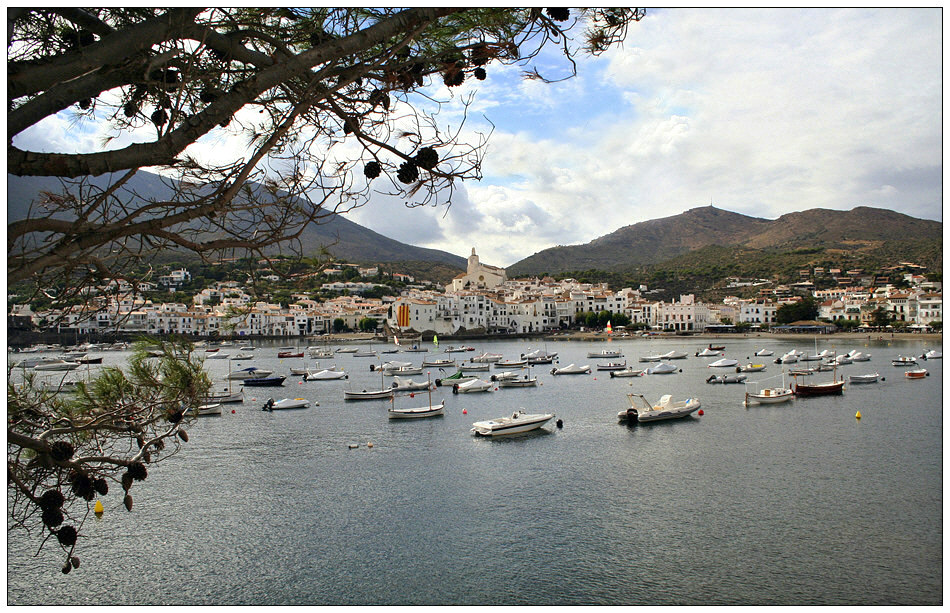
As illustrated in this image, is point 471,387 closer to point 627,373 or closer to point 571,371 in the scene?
point 571,371

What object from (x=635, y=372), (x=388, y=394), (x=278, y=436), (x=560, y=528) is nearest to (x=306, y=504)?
(x=560, y=528)

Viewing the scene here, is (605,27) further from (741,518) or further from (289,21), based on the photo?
(741,518)

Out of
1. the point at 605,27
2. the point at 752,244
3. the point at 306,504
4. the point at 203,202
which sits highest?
the point at 752,244

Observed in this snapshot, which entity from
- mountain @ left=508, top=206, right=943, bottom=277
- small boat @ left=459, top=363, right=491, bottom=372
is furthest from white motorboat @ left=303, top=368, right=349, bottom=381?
mountain @ left=508, top=206, right=943, bottom=277

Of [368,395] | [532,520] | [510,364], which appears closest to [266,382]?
[368,395]

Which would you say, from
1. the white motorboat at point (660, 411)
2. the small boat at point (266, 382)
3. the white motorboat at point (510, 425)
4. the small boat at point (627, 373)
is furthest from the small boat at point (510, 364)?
the white motorboat at point (510, 425)

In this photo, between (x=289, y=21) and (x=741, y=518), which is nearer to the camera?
(x=289, y=21)
